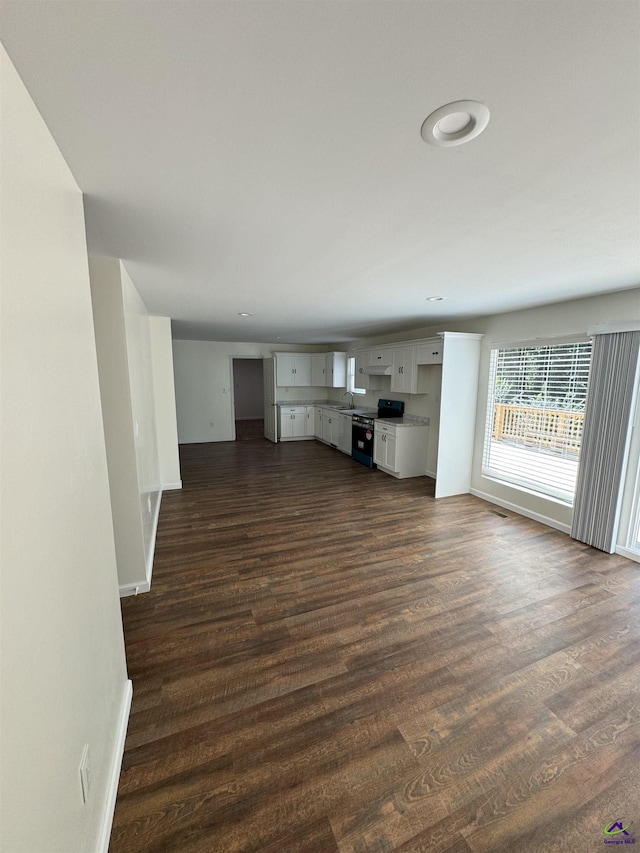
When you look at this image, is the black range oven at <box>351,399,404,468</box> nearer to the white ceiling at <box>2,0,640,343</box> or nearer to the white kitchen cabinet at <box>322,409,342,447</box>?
the white kitchen cabinet at <box>322,409,342,447</box>

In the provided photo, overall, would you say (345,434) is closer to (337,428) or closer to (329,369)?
(337,428)

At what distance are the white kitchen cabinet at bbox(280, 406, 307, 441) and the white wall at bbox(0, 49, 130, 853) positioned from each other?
6633mm

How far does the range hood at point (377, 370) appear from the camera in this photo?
5.99 m

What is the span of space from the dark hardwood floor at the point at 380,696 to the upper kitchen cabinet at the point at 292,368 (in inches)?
203

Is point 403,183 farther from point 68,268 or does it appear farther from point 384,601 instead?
point 384,601

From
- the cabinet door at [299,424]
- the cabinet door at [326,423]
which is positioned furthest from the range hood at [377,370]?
the cabinet door at [299,424]

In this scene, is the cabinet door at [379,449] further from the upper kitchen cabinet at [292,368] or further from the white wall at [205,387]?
the white wall at [205,387]

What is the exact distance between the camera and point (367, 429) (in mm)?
6105

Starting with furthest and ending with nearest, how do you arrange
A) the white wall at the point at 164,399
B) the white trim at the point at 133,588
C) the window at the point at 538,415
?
the white wall at the point at 164,399
the window at the point at 538,415
the white trim at the point at 133,588

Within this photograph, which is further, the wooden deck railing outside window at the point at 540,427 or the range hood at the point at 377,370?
the range hood at the point at 377,370

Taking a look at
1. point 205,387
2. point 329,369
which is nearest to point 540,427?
point 329,369

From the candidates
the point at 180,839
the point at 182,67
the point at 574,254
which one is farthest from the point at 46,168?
the point at 574,254

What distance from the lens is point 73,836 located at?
0.96m

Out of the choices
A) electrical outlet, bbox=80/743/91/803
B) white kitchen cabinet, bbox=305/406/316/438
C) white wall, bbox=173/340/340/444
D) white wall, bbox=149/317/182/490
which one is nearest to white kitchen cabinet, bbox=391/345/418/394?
white kitchen cabinet, bbox=305/406/316/438
